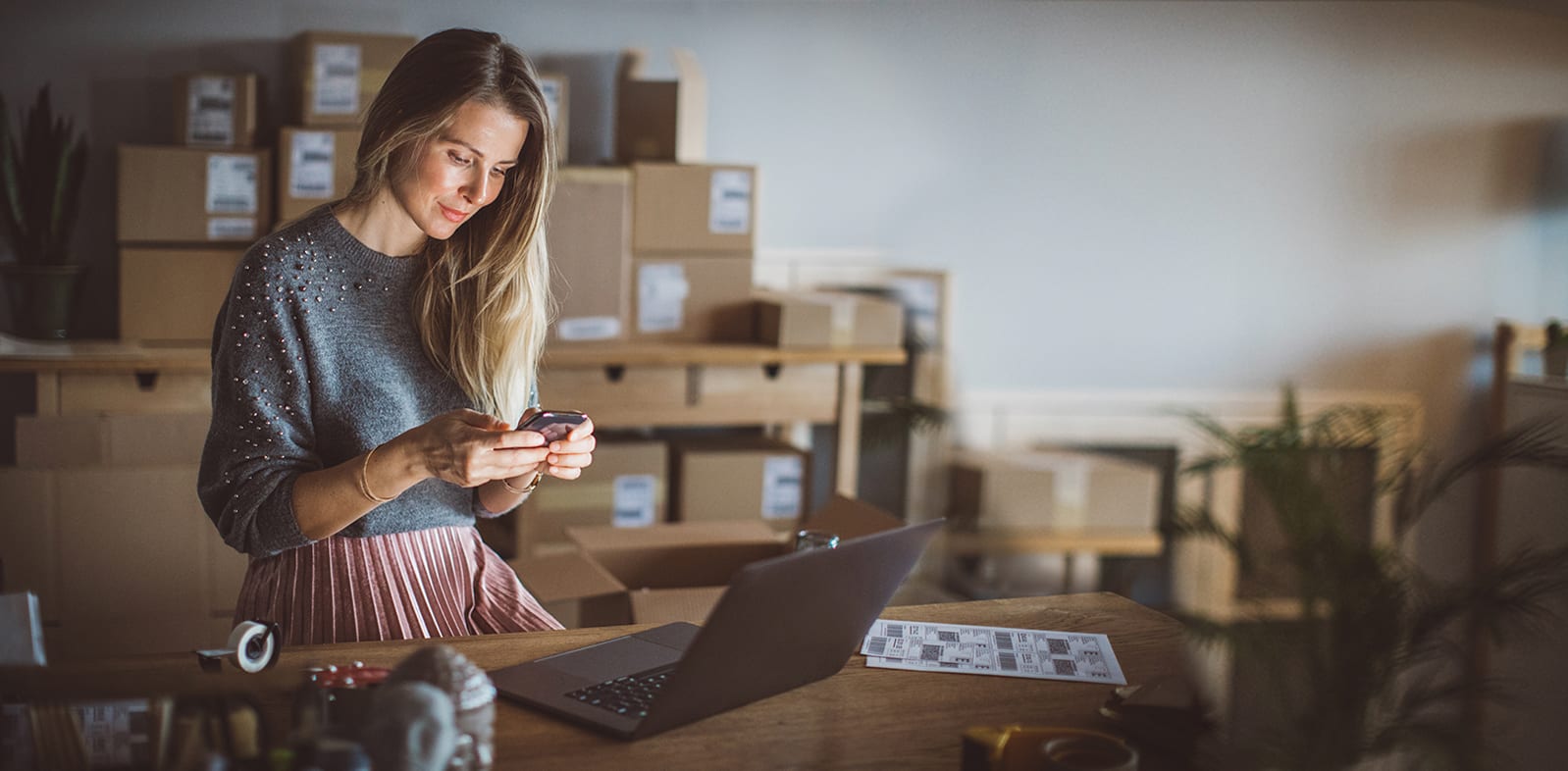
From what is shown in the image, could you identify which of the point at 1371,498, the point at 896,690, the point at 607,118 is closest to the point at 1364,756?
the point at 1371,498

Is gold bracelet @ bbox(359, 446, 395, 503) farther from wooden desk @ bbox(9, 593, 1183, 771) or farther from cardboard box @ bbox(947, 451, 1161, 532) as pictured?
cardboard box @ bbox(947, 451, 1161, 532)

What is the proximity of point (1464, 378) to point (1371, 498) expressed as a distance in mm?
3802

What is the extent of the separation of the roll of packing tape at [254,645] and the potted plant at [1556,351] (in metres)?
3.78

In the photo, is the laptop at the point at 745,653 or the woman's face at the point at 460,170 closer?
the laptop at the point at 745,653

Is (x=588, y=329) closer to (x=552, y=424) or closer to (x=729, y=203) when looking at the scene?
(x=729, y=203)

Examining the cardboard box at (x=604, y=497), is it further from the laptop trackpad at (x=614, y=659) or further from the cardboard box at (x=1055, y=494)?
the laptop trackpad at (x=614, y=659)

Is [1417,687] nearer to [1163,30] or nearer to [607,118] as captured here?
[607,118]

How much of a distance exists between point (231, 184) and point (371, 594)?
71.9 inches

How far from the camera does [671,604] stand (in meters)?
2.32

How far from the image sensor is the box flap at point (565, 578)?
233 centimetres

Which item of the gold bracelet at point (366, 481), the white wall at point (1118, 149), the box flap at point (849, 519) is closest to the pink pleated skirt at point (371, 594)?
the gold bracelet at point (366, 481)

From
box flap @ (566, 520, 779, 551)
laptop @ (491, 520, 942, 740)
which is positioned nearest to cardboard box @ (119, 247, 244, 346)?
box flap @ (566, 520, 779, 551)

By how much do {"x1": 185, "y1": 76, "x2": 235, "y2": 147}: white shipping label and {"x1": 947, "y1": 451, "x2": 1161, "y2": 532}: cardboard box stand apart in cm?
221

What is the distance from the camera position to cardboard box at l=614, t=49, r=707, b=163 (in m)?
3.44
